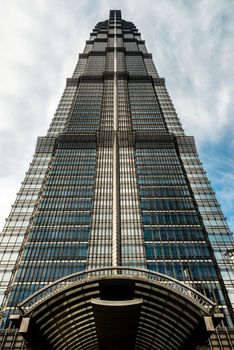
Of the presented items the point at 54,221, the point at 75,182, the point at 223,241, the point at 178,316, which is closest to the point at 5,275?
the point at 54,221

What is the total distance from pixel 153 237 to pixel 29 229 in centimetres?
2419

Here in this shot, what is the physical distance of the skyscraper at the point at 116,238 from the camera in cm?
1930

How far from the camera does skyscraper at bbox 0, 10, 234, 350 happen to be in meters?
19.3

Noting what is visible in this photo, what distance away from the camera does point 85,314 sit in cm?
2178

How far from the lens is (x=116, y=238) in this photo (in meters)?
49.9

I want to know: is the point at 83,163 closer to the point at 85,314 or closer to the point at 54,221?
the point at 54,221

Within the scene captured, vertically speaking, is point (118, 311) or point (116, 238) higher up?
point (116, 238)

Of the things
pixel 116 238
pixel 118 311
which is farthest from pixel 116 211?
pixel 118 311

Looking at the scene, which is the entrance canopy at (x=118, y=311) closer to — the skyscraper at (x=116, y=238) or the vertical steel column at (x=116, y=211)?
the skyscraper at (x=116, y=238)

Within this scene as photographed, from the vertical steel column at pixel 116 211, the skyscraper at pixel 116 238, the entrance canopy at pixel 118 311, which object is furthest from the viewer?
the vertical steel column at pixel 116 211

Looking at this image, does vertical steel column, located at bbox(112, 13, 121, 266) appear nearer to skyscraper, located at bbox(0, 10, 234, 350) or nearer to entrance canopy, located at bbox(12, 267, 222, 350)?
skyscraper, located at bbox(0, 10, 234, 350)

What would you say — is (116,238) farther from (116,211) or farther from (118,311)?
(118,311)

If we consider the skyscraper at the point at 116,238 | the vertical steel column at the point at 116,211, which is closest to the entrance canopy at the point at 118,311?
the skyscraper at the point at 116,238

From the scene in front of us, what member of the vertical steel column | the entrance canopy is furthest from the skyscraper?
the vertical steel column
